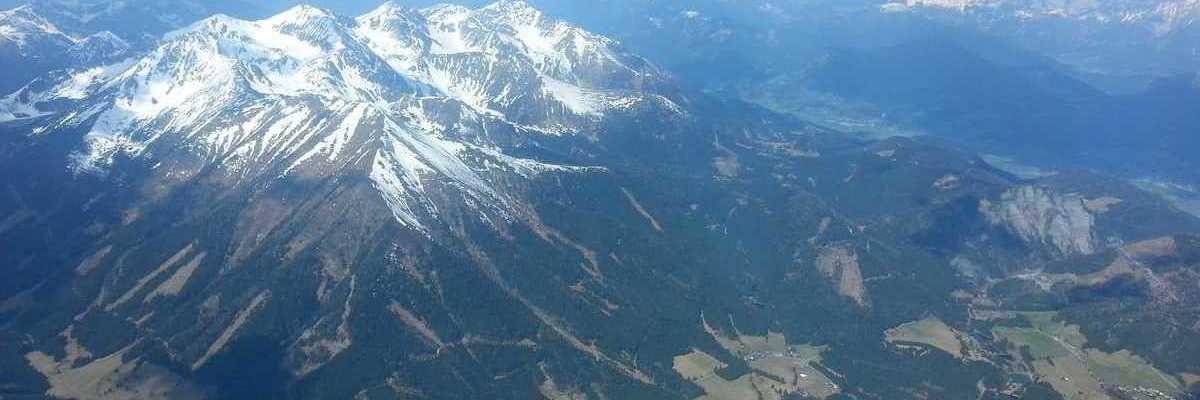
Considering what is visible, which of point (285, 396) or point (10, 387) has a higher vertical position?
point (10, 387)

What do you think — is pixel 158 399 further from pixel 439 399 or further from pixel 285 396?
pixel 439 399

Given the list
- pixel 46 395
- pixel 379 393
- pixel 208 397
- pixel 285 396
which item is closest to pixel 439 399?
pixel 379 393

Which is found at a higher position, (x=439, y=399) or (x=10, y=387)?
(x=10, y=387)

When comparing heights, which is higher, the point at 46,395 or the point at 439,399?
the point at 46,395

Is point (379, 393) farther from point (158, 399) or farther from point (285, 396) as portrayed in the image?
point (158, 399)

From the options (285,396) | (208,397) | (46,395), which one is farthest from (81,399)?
(285,396)

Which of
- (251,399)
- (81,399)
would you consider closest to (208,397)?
(251,399)

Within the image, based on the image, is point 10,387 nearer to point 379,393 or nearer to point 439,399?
point 379,393
